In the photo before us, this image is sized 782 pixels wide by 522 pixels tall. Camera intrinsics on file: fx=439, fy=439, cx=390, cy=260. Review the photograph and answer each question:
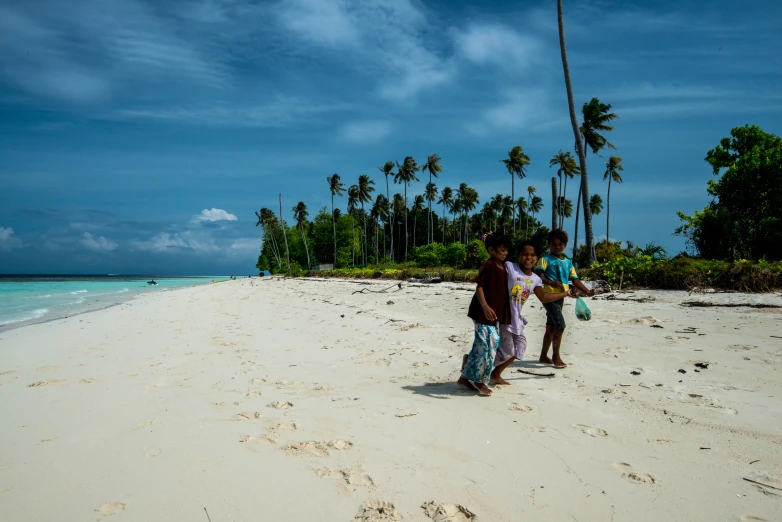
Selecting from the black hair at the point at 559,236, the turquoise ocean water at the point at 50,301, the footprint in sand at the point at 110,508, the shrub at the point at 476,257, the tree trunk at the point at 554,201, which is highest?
the tree trunk at the point at 554,201

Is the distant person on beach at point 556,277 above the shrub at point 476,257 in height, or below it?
below

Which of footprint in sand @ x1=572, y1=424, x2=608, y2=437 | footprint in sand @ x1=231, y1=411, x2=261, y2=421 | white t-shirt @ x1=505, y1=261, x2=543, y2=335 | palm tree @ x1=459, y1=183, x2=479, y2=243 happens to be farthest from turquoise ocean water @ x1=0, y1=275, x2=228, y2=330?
palm tree @ x1=459, y1=183, x2=479, y2=243

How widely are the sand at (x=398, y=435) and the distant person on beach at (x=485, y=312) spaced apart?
0.26 m

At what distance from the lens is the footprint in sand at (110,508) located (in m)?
2.39

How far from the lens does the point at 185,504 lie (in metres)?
2.46

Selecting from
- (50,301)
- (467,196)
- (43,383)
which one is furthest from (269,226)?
(43,383)

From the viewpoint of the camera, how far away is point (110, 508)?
2.45 meters

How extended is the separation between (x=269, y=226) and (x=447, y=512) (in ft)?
270

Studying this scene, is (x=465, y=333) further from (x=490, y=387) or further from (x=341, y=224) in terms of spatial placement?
(x=341, y=224)

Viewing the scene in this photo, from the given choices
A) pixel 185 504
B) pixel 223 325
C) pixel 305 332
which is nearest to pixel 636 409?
pixel 185 504

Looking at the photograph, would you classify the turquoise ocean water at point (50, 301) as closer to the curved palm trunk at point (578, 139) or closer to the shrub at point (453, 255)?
the curved palm trunk at point (578, 139)

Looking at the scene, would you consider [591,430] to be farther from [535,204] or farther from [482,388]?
[535,204]

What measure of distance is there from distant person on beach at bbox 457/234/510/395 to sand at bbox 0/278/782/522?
0.26 metres

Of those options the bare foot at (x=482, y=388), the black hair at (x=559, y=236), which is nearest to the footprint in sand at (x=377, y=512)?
the bare foot at (x=482, y=388)
